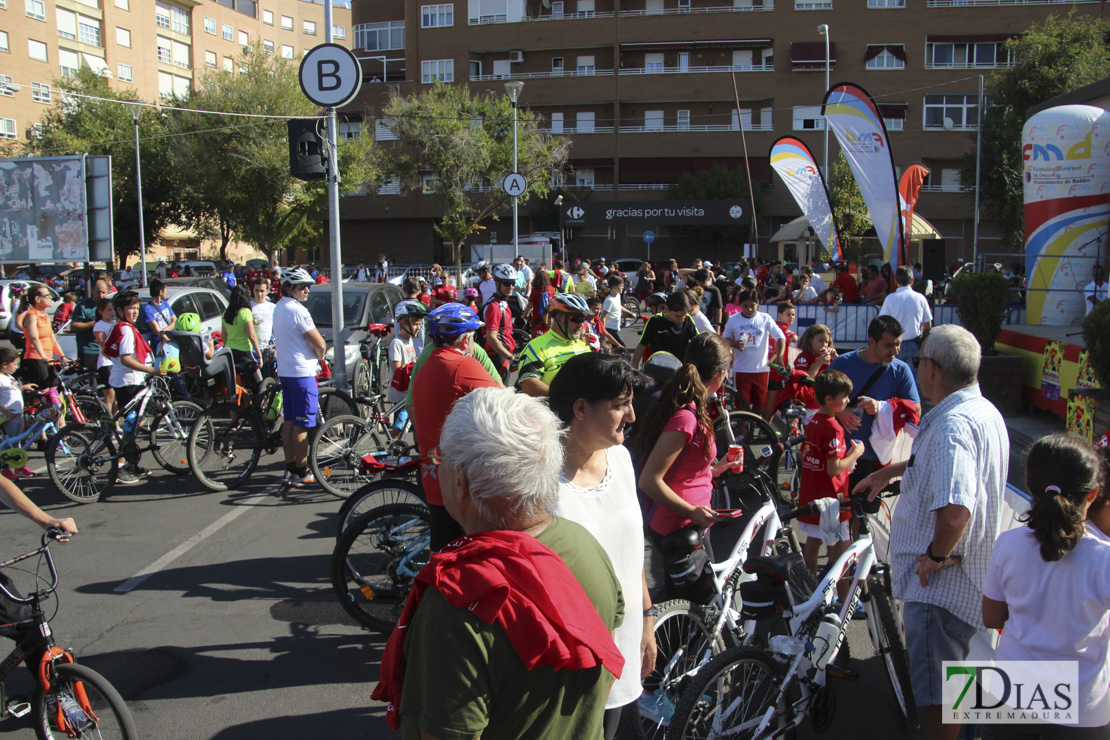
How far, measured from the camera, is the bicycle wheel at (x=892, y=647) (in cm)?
343

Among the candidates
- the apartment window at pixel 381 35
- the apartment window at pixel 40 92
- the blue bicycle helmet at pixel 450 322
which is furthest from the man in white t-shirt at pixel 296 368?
the apartment window at pixel 381 35

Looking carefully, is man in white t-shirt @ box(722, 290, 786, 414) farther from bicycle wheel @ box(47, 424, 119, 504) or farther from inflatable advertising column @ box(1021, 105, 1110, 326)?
inflatable advertising column @ box(1021, 105, 1110, 326)

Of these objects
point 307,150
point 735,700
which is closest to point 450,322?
point 735,700

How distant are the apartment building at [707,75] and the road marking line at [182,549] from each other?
142 feet

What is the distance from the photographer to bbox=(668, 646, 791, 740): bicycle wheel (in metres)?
2.83

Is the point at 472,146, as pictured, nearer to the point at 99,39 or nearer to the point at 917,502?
the point at 99,39

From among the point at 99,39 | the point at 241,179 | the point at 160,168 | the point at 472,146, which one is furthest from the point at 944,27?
the point at 99,39

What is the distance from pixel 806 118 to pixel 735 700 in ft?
164

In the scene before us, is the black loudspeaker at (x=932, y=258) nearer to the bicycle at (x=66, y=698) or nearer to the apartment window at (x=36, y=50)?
the bicycle at (x=66, y=698)

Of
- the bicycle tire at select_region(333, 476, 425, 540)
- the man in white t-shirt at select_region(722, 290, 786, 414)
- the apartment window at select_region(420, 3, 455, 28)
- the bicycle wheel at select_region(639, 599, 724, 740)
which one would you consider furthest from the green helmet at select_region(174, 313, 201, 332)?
→ the apartment window at select_region(420, 3, 455, 28)

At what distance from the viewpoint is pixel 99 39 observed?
53.7 m

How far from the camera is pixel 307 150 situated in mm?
9242

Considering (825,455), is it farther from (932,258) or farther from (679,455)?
(932,258)

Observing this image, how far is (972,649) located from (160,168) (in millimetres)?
46310
